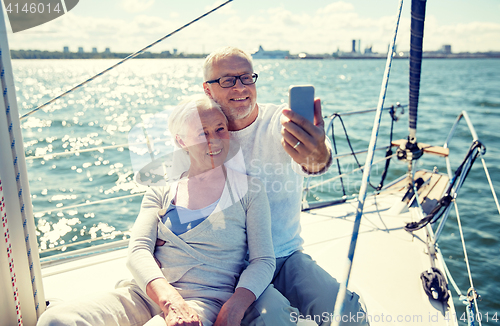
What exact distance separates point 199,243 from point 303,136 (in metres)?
0.49

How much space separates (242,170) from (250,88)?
295 mm

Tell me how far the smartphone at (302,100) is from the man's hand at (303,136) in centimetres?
2

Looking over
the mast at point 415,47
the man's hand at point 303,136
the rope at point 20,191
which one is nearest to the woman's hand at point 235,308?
the man's hand at point 303,136

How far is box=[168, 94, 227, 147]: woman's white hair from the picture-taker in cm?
118

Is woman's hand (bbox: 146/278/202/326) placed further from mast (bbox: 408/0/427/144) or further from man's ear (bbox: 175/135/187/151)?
mast (bbox: 408/0/427/144)

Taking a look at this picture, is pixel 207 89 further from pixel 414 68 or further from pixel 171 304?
pixel 414 68

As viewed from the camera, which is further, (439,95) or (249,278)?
(439,95)

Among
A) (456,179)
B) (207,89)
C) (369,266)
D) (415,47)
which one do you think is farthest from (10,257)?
(456,179)

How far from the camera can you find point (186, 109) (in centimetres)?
119

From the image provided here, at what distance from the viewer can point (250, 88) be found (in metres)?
1.29

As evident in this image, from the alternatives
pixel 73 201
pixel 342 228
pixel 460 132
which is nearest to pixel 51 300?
pixel 342 228

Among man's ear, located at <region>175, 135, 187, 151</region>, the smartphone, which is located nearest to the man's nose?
man's ear, located at <region>175, 135, 187, 151</region>

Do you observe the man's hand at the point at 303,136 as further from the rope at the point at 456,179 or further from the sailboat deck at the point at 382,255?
the rope at the point at 456,179

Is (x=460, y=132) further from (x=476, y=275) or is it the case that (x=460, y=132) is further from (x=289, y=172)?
(x=289, y=172)
